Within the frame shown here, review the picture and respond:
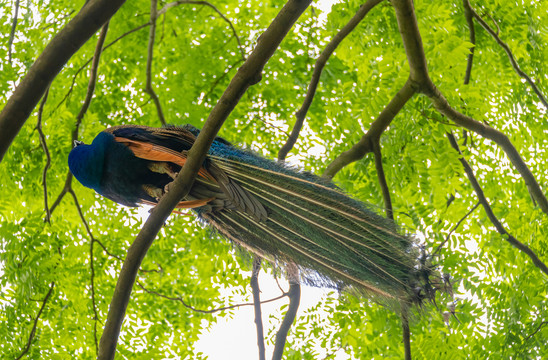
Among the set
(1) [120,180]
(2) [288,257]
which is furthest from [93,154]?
(2) [288,257]

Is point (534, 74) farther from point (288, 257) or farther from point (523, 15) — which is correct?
point (288, 257)

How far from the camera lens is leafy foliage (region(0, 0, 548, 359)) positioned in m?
3.98

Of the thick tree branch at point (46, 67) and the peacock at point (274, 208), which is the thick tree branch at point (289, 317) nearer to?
the peacock at point (274, 208)

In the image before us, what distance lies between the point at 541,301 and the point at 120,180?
284cm

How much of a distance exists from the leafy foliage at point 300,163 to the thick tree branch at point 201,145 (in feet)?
3.36

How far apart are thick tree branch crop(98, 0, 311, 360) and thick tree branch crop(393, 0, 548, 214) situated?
1.18 meters

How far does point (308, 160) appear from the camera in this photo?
5.06 metres

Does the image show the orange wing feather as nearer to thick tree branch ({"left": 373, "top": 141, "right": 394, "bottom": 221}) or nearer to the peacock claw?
the peacock claw

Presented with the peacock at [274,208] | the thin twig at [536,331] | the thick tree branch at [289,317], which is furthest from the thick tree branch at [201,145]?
the thin twig at [536,331]

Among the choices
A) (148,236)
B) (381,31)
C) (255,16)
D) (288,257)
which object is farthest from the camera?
(255,16)

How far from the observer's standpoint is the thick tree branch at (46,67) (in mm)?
2139

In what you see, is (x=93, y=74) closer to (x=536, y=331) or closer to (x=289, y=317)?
(x=289, y=317)

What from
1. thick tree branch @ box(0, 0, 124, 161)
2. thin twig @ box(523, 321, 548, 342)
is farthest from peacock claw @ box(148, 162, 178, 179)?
thin twig @ box(523, 321, 548, 342)

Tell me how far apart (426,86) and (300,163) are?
1.54 metres
